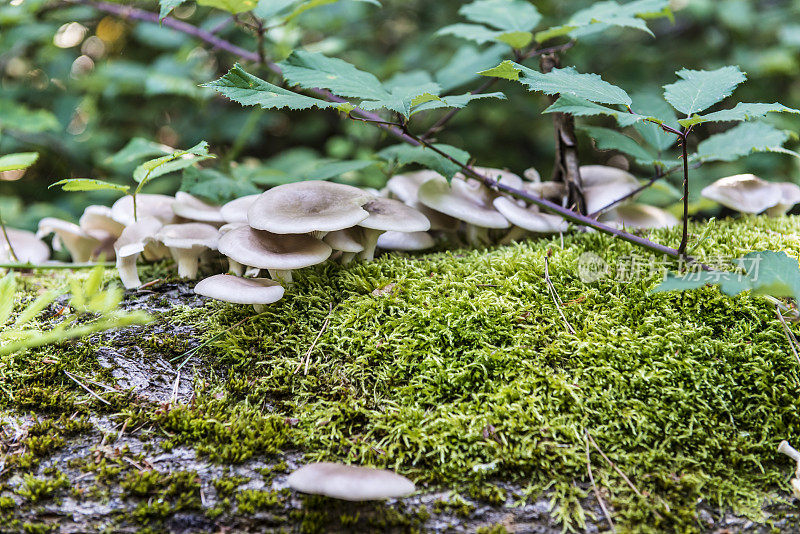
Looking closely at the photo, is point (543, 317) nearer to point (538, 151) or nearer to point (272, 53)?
point (272, 53)

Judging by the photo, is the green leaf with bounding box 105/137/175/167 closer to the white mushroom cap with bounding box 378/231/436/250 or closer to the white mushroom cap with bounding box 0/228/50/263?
the white mushroom cap with bounding box 0/228/50/263

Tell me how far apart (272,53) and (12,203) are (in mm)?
2882

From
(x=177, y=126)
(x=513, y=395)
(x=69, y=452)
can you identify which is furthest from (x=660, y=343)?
(x=177, y=126)

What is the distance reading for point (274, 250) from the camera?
2.02m

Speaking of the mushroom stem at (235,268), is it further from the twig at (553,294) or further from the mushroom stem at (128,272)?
the twig at (553,294)

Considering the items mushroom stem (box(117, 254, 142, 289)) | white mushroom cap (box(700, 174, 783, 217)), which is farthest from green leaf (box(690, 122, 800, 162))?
mushroom stem (box(117, 254, 142, 289))

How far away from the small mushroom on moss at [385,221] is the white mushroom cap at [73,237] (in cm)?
165

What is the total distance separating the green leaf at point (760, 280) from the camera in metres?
1.55

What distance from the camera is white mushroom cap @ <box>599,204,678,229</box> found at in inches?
108

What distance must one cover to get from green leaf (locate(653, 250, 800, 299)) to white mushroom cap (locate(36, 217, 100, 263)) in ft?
9.38

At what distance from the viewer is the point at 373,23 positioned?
22.6 ft

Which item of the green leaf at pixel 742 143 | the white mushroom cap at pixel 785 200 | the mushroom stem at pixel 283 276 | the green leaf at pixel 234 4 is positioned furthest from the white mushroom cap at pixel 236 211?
the white mushroom cap at pixel 785 200

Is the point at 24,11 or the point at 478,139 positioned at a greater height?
the point at 24,11

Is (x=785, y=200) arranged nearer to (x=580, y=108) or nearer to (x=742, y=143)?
(x=742, y=143)
